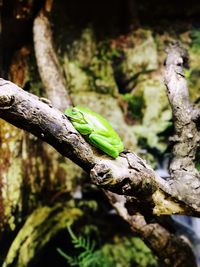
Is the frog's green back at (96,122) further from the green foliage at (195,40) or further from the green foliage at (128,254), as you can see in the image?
the green foliage at (195,40)

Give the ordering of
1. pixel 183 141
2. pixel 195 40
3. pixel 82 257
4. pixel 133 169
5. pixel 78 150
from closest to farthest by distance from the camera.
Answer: pixel 78 150 < pixel 133 169 < pixel 183 141 < pixel 82 257 < pixel 195 40

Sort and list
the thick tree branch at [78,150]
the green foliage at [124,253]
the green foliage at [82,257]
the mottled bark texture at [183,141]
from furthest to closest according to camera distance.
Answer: the green foliage at [124,253], the green foliage at [82,257], the mottled bark texture at [183,141], the thick tree branch at [78,150]

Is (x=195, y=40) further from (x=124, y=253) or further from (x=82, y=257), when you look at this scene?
(x=82, y=257)

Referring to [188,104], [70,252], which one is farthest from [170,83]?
[70,252]

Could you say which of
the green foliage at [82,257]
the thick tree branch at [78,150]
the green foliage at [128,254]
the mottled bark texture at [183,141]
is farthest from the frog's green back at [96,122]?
the green foliage at [128,254]

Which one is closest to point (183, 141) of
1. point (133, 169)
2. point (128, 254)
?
point (133, 169)

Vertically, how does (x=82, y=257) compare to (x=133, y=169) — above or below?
below

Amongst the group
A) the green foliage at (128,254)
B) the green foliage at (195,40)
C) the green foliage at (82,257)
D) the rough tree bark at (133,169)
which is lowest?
the green foliage at (128,254)
